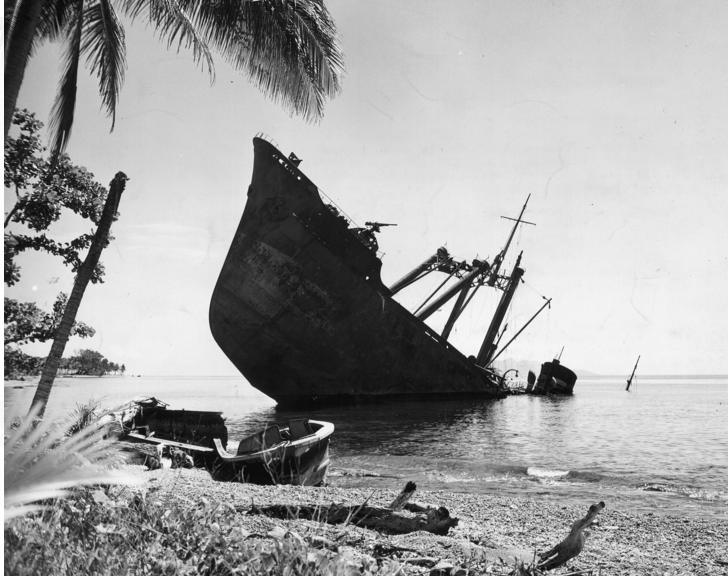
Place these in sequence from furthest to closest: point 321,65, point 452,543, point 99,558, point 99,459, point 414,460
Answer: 1. point 414,460
2. point 321,65
3. point 452,543
4. point 99,459
5. point 99,558

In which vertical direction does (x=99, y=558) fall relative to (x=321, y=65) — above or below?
below

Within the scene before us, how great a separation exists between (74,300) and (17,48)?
3.40 metres

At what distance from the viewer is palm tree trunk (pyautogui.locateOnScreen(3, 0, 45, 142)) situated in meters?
3.73

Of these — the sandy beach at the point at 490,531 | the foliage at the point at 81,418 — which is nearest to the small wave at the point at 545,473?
the sandy beach at the point at 490,531

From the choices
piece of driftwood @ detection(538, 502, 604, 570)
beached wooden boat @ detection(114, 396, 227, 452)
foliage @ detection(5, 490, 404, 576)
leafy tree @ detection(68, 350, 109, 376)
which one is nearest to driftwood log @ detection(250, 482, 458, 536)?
piece of driftwood @ detection(538, 502, 604, 570)

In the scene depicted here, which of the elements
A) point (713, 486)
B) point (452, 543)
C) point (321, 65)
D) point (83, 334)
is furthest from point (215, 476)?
point (713, 486)

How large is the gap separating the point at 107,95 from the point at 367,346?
64.0 ft

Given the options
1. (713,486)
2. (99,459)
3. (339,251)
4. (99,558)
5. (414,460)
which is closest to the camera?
(99,558)

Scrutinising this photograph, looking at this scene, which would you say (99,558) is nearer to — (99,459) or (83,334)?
(99,459)

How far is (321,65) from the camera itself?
21.2 feet

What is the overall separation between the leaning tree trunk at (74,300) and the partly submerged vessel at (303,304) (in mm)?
15292

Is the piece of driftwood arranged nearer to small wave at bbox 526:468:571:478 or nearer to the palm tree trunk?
the palm tree trunk

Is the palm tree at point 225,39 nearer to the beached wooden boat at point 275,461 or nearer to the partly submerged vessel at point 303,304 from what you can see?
the beached wooden boat at point 275,461

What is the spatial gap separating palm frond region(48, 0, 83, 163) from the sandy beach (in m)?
4.01
